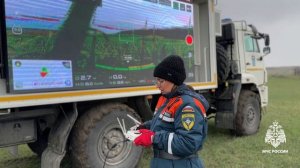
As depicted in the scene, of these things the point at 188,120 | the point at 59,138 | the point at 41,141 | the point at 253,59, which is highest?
the point at 253,59

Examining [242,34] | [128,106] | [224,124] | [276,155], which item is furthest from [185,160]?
[242,34]

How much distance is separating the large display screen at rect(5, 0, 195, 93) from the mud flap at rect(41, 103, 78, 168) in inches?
17.1

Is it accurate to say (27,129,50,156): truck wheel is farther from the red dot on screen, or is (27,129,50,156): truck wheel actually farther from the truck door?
the truck door

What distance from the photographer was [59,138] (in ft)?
14.8

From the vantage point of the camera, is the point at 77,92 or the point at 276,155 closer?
the point at 77,92

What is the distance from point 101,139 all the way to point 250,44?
5048 mm

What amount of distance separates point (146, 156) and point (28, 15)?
129 inches

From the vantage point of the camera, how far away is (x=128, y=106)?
5363 millimetres

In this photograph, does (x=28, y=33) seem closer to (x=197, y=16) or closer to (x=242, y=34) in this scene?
(x=197, y=16)

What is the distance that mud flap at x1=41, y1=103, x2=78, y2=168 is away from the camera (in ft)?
14.5

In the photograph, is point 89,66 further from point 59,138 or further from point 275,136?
point 275,136

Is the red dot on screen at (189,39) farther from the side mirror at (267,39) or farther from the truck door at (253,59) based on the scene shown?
the side mirror at (267,39)

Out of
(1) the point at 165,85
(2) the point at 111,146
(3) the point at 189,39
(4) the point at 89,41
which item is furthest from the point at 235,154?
(1) the point at 165,85

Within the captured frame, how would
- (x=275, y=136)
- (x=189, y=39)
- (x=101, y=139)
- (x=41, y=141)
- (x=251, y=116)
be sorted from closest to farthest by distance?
(x=101, y=139) → (x=41, y=141) → (x=189, y=39) → (x=275, y=136) → (x=251, y=116)
